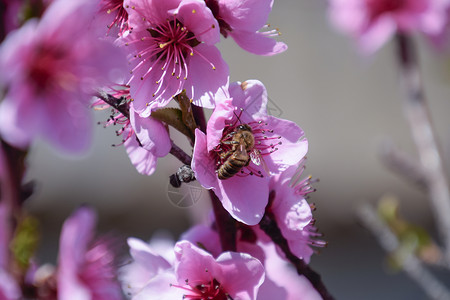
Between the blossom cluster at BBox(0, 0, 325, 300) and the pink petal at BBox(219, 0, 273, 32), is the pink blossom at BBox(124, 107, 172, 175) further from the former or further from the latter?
the pink petal at BBox(219, 0, 273, 32)

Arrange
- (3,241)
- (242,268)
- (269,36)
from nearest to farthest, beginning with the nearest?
(3,241) < (242,268) < (269,36)

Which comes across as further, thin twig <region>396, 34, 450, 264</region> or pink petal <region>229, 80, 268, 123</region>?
thin twig <region>396, 34, 450, 264</region>

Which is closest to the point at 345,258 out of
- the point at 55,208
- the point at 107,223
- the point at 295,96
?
the point at 295,96

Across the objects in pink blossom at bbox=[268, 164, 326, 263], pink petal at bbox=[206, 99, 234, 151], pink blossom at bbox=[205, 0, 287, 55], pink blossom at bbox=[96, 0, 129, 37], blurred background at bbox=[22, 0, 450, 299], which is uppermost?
pink blossom at bbox=[96, 0, 129, 37]

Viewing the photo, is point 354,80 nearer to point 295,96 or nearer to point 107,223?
point 295,96

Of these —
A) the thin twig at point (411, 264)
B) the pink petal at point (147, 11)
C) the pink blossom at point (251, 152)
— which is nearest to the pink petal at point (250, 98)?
the pink blossom at point (251, 152)

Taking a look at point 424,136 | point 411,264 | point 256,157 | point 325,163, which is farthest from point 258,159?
point 325,163

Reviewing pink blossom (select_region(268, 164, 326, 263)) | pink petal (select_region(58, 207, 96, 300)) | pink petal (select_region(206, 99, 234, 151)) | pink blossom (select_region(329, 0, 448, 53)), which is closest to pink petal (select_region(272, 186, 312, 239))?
pink blossom (select_region(268, 164, 326, 263))

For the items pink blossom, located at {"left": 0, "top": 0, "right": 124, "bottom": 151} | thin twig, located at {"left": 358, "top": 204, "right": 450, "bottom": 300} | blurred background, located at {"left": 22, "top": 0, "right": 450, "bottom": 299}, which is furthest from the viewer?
blurred background, located at {"left": 22, "top": 0, "right": 450, "bottom": 299}
